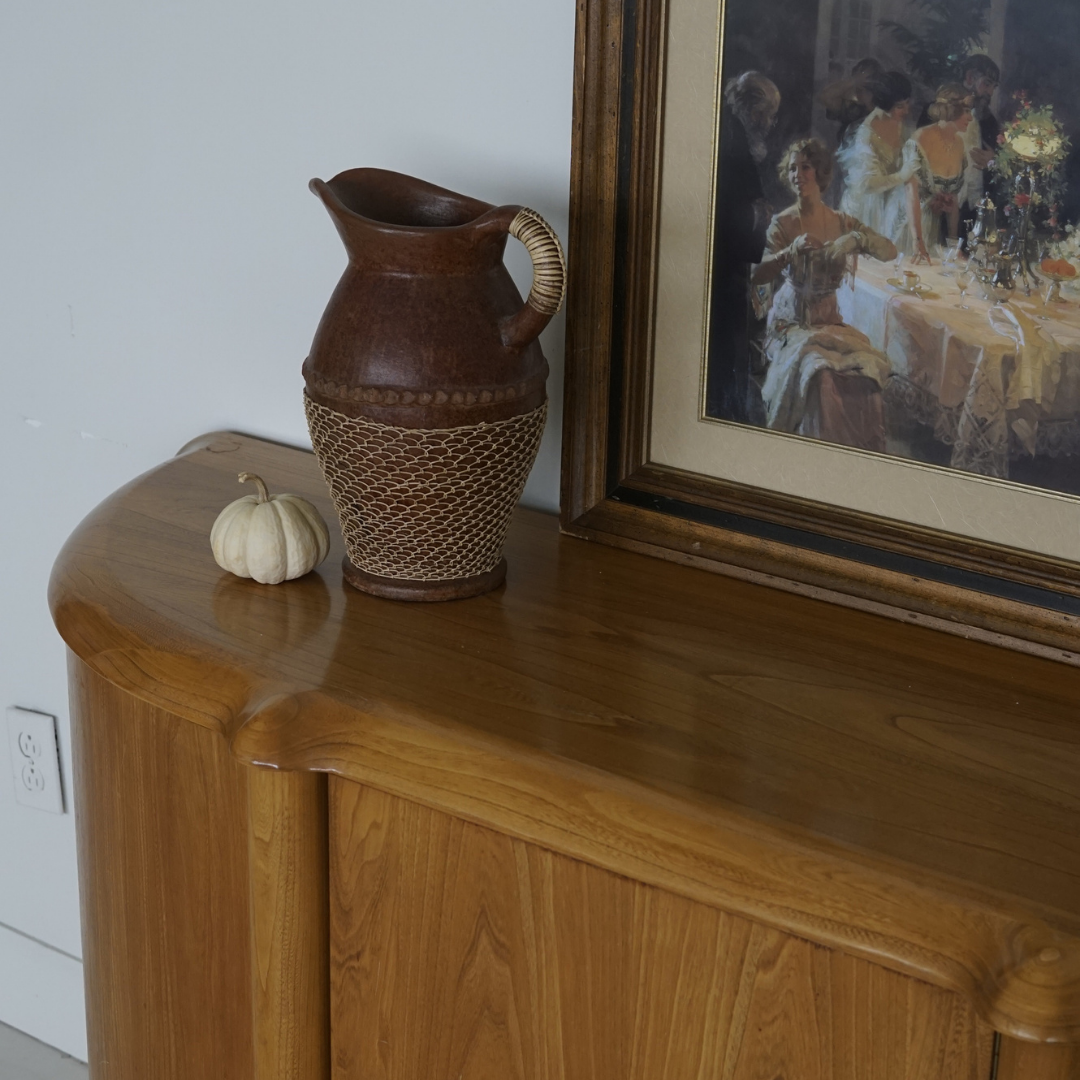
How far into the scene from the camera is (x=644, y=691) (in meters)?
0.86

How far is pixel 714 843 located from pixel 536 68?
67 cm

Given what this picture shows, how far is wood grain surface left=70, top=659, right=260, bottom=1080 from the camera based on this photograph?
0.95m

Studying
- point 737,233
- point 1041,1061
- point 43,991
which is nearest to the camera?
point 1041,1061

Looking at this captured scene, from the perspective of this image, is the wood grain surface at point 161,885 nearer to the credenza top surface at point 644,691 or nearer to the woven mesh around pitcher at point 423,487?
the credenza top surface at point 644,691

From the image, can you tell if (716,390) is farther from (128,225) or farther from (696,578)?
(128,225)

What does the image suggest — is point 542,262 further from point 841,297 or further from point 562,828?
point 562,828

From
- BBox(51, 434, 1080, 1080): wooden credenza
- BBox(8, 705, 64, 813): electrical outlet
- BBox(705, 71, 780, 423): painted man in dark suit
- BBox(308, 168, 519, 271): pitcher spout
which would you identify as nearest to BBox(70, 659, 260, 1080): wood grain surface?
BBox(51, 434, 1080, 1080): wooden credenza

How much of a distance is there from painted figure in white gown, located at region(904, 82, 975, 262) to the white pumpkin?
1.65 feet

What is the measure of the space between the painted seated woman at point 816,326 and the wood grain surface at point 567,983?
408mm

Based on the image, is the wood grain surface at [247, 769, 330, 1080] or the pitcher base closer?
the wood grain surface at [247, 769, 330, 1080]

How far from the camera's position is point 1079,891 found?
665mm

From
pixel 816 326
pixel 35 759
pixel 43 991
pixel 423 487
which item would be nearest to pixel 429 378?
pixel 423 487

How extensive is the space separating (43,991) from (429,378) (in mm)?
1338

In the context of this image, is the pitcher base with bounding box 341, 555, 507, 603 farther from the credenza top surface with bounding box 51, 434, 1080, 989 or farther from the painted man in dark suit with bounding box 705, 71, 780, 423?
the painted man in dark suit with bounding box 705, 71, 780, 423
